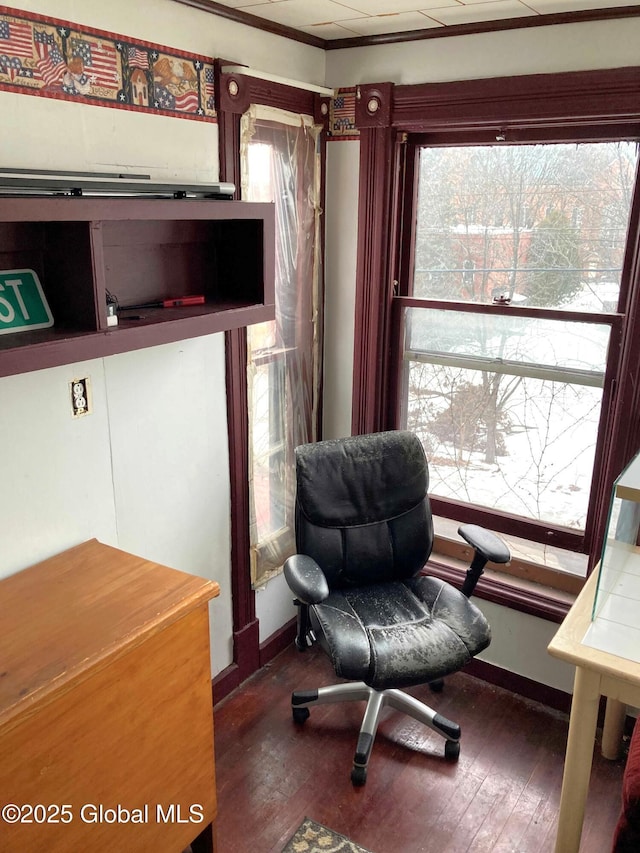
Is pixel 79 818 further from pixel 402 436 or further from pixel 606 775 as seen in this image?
pixel 606 775

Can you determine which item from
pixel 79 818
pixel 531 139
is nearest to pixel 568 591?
pixel 531 139

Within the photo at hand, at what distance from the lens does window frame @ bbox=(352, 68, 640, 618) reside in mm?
2250

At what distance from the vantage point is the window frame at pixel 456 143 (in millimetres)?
2250

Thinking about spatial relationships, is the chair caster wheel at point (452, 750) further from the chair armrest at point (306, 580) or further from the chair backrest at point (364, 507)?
the chair armrest at point (306, 580)

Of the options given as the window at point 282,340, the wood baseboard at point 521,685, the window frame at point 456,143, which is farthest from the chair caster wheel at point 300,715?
the window frame at point 456,143

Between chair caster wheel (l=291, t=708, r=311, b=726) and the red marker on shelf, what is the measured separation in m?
1.53

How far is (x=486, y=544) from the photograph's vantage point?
8.07ft

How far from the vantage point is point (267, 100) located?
243cm

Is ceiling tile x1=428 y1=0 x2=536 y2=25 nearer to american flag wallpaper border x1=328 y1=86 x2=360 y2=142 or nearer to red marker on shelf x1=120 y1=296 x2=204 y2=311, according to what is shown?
american flag wallpaper border x1=328 y1=86 x2=360 y2=142

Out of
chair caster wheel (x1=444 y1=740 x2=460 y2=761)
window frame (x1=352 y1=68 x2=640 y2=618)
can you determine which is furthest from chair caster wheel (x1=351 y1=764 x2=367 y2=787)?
window frame (x1=352 y1=68 x2=640 y2=618)

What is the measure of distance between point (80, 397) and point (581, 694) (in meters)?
1.60

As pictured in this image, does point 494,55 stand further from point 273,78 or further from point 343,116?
point 273,78

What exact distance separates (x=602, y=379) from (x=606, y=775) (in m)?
1.37

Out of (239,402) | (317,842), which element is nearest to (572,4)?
(239,402)
